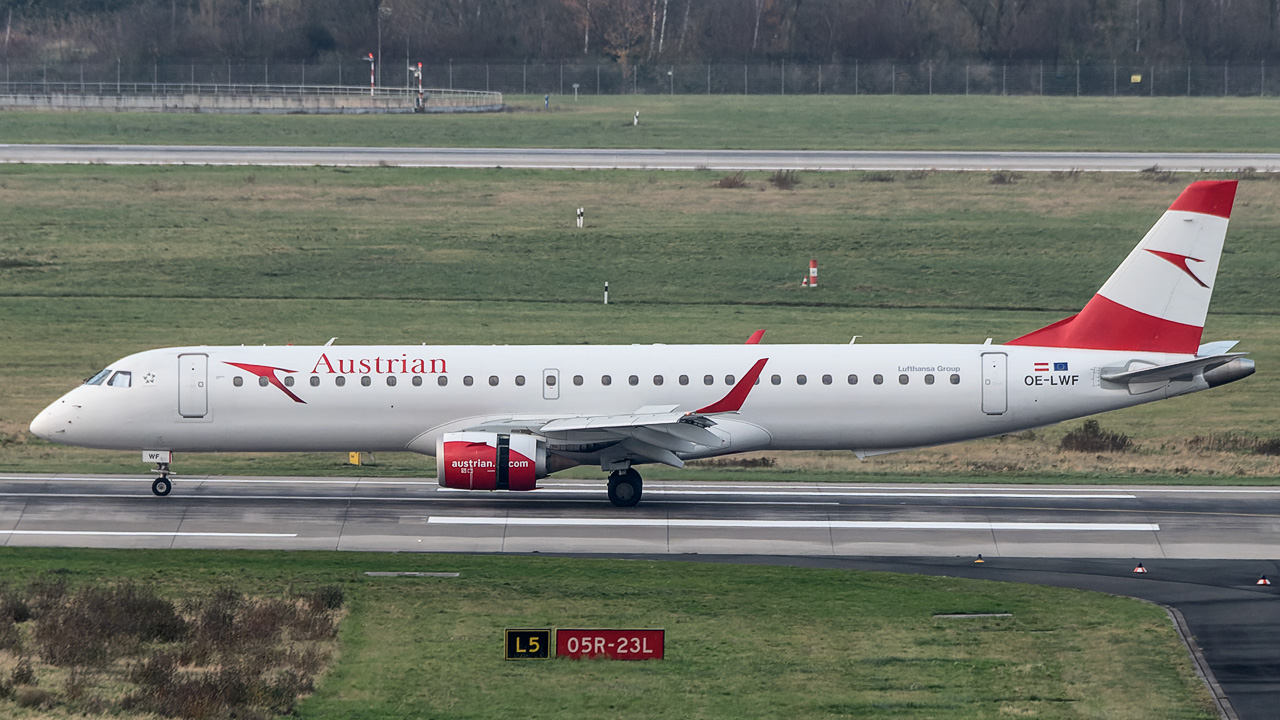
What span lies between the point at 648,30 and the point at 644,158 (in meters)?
58.6

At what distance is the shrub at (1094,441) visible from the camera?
140 ft

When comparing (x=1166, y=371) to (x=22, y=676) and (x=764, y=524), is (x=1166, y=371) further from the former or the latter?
(x=22, y=676)

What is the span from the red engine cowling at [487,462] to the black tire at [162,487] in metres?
7.23

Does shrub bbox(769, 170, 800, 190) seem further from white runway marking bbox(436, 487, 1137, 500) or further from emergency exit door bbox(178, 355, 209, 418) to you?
emergency exit door bbox(178, 355, 209, 418)

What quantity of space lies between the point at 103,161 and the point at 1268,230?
56.8 m

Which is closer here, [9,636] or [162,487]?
[9,636]

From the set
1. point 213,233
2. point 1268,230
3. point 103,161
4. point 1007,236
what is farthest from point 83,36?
point 1268,230

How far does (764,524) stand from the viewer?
3212 cm

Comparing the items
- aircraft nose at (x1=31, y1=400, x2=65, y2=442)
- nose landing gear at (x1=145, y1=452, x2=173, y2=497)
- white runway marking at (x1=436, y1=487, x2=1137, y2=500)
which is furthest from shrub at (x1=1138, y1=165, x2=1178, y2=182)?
aircraft nose at (x1=31, y1=400, x2=65, y2=442)

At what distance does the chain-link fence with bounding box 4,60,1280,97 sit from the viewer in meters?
115

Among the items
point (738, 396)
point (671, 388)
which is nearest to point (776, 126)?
point (671, 388)

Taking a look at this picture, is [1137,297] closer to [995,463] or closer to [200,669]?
[995,463]

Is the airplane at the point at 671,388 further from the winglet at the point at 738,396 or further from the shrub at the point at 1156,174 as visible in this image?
the shrub at the point at 1156,174

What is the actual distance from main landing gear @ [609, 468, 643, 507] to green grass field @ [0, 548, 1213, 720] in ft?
19.0
